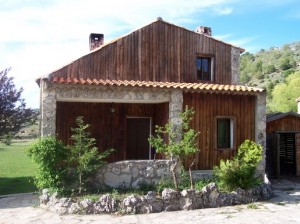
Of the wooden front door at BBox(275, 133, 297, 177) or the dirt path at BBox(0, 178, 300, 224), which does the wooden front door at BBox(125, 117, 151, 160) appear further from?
the wooden front door at BBox(275, 133, 297, 177)

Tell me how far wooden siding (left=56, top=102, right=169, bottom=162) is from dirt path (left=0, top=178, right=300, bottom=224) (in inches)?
149

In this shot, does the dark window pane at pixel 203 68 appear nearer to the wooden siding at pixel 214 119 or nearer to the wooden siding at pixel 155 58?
the wooden siding at pixel 155 58

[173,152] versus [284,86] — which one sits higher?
[284,86]

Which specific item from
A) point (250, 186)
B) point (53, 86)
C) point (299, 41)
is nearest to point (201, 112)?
point (250, 186)

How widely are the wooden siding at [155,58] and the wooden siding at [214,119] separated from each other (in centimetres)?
214

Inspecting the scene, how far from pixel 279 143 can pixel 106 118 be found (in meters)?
8.55

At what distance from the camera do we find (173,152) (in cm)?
1168

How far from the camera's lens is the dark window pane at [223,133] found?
14.1 metres

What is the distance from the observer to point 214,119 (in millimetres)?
13742

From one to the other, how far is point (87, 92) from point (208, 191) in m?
5.23

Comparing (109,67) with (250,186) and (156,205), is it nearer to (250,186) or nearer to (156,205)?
(156,205)

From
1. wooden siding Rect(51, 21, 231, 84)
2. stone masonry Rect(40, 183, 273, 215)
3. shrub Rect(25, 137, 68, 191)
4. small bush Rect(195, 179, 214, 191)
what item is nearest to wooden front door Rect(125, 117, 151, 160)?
wooden siding Rect(51, 21, 231, 84)

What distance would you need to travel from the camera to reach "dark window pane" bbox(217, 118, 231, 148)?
14062 millimetres

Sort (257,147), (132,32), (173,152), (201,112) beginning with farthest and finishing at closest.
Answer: (132,32) → (201,112) → (257,147) → (173,152)
